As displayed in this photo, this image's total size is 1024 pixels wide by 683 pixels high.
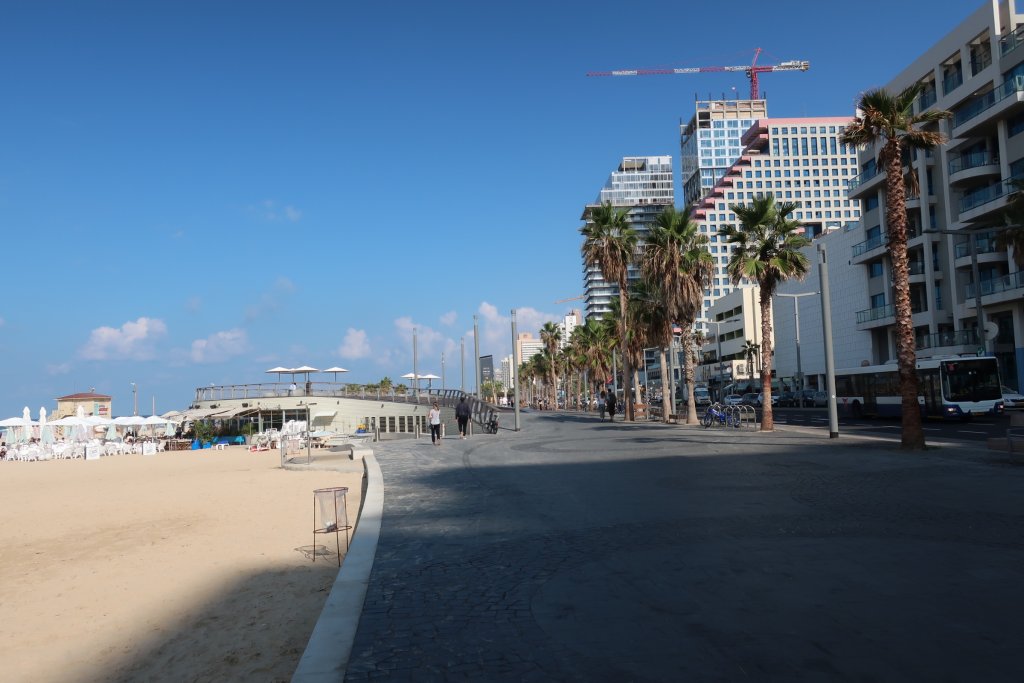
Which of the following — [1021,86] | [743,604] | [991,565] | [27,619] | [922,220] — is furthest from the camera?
[922,220]

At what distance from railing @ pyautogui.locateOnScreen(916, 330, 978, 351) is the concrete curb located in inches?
1896

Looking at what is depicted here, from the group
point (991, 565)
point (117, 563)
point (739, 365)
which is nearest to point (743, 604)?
point (991, 565)

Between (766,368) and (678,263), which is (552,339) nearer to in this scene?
(678,263)

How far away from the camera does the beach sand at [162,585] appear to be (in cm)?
582

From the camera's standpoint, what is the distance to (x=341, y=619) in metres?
5.41

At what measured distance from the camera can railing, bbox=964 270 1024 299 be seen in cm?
4103

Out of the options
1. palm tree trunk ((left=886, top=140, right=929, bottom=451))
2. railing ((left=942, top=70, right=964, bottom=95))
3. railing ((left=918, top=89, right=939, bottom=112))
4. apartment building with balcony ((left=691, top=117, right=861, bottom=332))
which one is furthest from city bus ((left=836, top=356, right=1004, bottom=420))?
apartment building with balcony ((left=691, top=117, right=861, bottom=332))

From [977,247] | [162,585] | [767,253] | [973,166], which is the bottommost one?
[162,585]

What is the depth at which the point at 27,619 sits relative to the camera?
7.34 meters

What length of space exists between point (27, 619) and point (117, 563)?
2.38 meters

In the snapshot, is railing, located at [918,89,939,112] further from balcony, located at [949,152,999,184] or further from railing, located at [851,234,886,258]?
railing, located at [851,234,886,258]

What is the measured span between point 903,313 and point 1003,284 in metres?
31.6

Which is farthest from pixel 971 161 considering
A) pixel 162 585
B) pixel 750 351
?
pixel 162 585

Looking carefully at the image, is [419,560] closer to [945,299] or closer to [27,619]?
[27,619]
